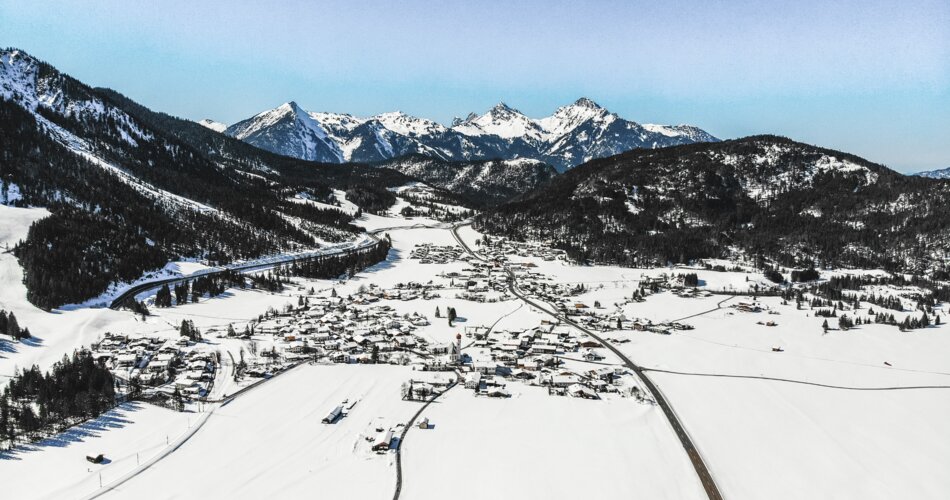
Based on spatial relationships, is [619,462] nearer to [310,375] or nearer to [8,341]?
[310,375]

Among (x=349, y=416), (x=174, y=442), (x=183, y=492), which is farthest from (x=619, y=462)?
(x=174, y=442)

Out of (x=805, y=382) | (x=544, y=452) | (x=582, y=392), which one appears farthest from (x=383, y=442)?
(x=805, y=382)

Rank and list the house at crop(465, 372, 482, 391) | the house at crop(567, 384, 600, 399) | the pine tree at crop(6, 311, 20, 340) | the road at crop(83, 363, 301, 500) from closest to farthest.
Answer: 1. the road at crop(83, 363, 301, 500)
2. the house at crop(567, 384, 600, 399)
3. the house at crop(465, 372, 482, 391)
4. the pine tree at crop(6, 311, 20, 340)

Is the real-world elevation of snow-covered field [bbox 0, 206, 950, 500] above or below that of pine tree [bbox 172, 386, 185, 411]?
below

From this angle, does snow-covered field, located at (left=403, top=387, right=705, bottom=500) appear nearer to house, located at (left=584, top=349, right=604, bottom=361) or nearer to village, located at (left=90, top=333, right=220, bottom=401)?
house, located at (left=584, top=349, right=604, bottom=361)

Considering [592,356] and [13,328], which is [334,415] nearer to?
[592,356]

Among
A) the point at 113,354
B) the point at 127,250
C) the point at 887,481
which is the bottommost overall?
the point at 887,481

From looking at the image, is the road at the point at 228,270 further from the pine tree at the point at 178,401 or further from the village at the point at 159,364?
the pine tree at the point at 178,401

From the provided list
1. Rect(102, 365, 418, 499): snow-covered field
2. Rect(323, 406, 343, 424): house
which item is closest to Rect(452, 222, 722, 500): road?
Rect(102, 365, 418, 499): snow-covered field

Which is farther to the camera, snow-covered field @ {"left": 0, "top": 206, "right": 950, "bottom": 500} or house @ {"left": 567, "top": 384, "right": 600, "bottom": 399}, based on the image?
house @ {"left": 567, "top": 384, "right": 600, "bottom": 399}
